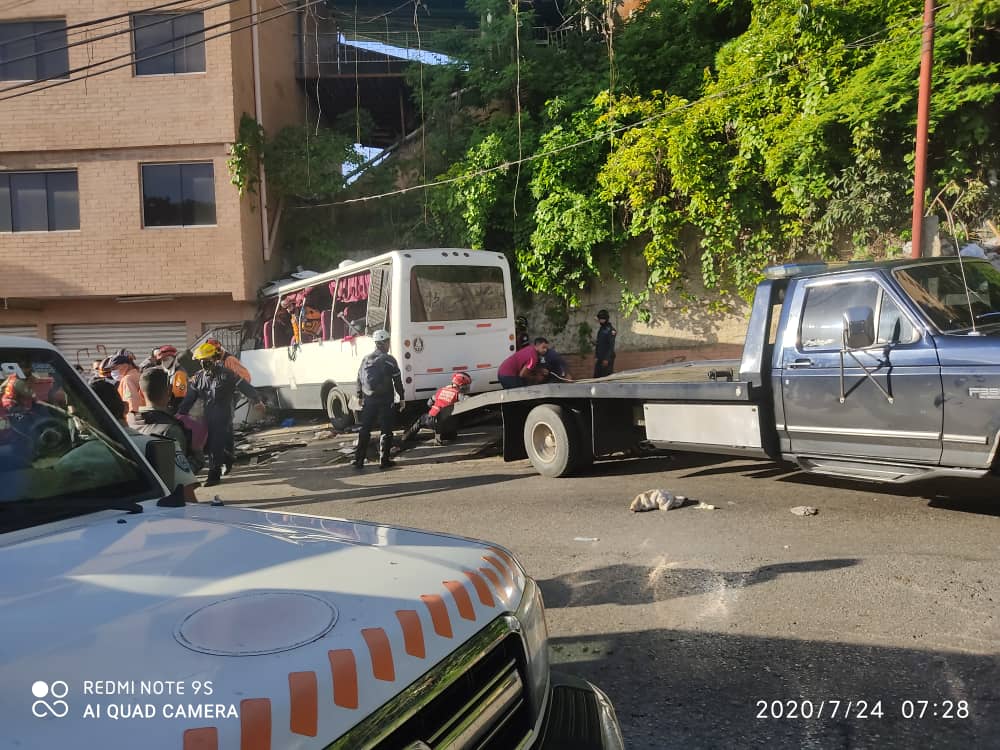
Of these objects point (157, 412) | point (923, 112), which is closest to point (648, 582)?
point (157, 412)

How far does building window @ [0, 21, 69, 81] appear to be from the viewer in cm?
1686

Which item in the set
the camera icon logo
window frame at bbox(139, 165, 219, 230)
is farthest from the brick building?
the camera icon logo

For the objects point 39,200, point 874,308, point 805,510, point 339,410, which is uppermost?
point 39,200

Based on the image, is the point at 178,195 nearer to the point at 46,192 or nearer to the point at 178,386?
the point at 46,192

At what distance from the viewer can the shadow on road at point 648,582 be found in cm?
431

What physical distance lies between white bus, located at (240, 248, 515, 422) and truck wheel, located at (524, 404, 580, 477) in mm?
3423

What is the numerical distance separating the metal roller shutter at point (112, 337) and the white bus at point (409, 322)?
5838mm

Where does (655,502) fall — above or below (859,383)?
below

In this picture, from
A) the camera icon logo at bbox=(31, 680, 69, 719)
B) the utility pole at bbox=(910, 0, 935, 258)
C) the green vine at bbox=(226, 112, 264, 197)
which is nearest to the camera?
the camera icon logo at bbox=(31, 680, 69, 719)

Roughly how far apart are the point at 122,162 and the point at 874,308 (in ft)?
55.9

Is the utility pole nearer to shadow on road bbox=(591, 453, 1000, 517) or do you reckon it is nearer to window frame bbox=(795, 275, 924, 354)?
shadow on road bbox=(591, 453, 1000, 517)

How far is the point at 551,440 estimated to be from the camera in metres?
7.88

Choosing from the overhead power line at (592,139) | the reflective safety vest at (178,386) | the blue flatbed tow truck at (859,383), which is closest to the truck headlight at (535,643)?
the blue flatbed tow truck at (859,383)
